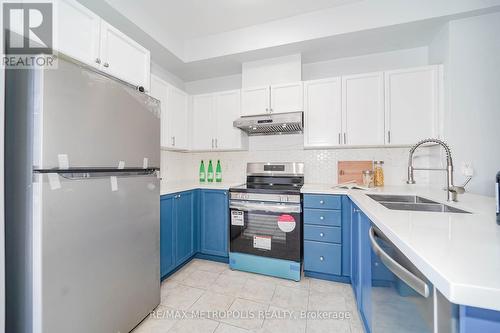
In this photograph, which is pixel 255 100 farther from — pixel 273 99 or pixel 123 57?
pixel 123 57

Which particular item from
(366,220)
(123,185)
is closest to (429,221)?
(366,220)

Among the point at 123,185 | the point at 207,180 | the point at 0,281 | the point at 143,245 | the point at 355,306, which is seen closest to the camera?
the point at 0,281

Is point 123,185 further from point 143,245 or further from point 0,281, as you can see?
point 0,281

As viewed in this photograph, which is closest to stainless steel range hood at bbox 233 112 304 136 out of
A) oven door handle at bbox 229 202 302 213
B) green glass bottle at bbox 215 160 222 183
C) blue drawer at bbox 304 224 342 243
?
green glass bottle at bbox 215 160 222 183

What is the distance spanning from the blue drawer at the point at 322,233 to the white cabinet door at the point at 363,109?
3.19 ft

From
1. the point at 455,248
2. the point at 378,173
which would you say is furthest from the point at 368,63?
the point at 455,248

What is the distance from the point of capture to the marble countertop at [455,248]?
0.43 meters

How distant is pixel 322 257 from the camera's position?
2.04 meters

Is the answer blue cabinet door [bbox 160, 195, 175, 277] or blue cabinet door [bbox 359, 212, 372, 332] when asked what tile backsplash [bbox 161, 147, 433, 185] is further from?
blue cabinet door [bbox 359, 212, 372, 332]

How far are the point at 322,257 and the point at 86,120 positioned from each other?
2.15 meters

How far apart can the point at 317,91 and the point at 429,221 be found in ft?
6.08

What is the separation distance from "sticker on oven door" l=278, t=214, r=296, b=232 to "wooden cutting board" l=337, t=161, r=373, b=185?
92 centimetres

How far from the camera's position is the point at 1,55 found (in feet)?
2.93

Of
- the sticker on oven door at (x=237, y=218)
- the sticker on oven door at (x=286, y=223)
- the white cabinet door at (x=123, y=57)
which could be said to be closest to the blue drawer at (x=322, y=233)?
the sticker on oven door at (x=286, y=223)
